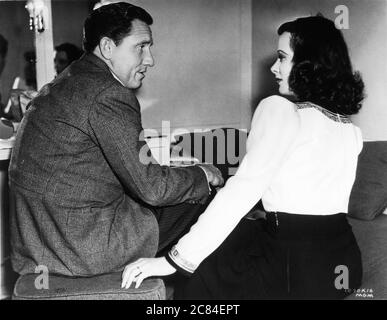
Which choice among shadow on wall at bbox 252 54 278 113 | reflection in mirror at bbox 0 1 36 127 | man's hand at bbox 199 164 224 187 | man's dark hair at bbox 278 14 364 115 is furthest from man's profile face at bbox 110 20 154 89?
shadow on wall at bbox 252 54 278 113

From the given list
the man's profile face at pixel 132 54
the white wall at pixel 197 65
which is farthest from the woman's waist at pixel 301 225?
the white wall at pixel 197 65

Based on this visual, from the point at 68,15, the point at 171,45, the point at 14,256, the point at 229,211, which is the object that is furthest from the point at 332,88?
the point at 171,45

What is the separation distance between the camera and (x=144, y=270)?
1188 millimetres

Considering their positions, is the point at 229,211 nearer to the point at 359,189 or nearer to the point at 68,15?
the point at 359,189

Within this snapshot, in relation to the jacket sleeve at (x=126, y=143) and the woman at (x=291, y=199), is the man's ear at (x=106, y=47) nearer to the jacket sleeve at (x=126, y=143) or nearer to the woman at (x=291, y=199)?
the jacket sleeve at (x=126, y=143)

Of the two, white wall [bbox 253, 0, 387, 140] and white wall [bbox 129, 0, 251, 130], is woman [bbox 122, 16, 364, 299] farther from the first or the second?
white wall [bbox 129, 0, 251, 130]

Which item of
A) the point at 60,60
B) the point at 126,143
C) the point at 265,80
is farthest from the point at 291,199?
the point at 265,80

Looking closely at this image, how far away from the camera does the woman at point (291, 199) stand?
1.12 meters

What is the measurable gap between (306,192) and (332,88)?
0.31 metres

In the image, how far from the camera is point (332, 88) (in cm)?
125

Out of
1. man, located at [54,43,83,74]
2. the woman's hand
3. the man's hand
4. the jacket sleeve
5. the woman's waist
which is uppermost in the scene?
man, located at [54,43,83,74]

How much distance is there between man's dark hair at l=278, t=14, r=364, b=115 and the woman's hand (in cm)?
59

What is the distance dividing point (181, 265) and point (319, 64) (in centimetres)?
65

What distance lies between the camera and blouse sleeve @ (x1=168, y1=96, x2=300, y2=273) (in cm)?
110
